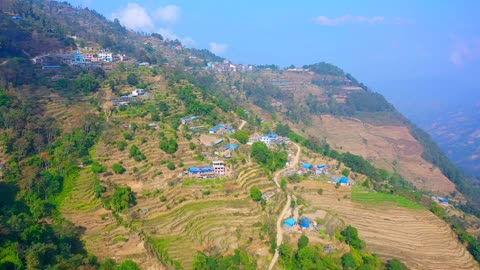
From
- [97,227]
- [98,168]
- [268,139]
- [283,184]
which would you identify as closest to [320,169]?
[283,184]

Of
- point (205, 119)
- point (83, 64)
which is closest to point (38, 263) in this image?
point (205, 119)

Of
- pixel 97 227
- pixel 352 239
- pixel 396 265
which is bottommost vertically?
pixel 396 265

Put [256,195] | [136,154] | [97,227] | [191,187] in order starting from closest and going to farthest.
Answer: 1. [97,227]
2. [191,187]
3. [256,195]
4. [136,154]

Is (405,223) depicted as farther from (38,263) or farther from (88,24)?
(88,24)

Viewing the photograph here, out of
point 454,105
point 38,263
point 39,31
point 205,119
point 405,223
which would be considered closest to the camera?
point 38,263

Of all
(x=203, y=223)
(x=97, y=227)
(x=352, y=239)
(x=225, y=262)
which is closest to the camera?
(x=225, y=262)

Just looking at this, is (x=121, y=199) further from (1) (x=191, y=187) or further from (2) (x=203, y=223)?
(2) (x=203, y=223)
